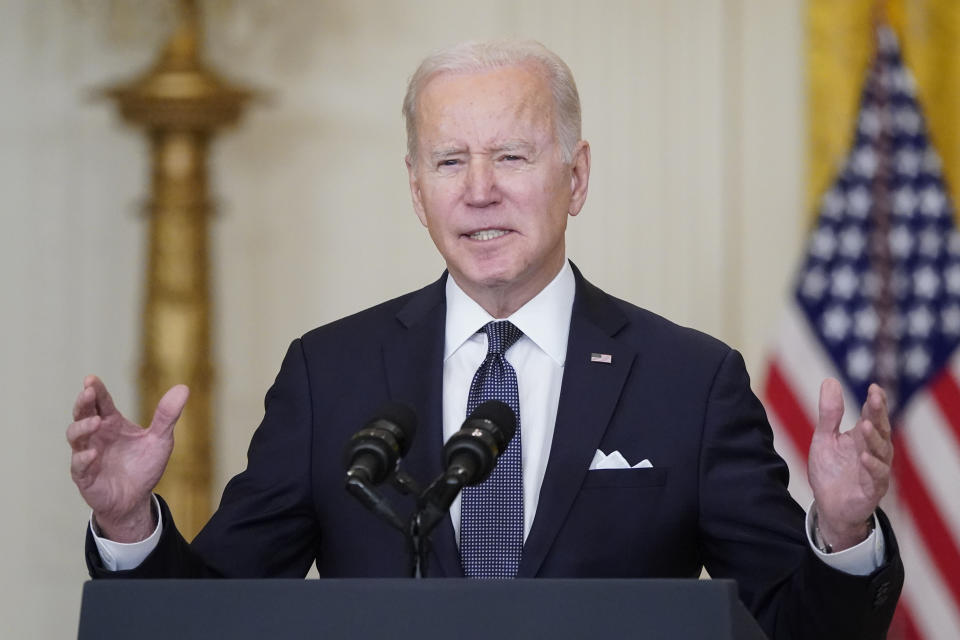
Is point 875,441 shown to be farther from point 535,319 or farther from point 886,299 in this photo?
point 886,299

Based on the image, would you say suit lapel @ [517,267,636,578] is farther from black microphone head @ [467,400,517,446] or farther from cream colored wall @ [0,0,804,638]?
cream colored wall @ [0,0,804,638]

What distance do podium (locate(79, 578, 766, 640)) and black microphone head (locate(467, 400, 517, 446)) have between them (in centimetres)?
27

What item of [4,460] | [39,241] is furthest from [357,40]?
[4,460]

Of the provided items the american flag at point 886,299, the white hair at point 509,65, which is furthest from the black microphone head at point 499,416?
the american flag at point 886,299

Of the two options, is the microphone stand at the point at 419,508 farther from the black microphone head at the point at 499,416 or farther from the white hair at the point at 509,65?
the white hair at the point at 509,65

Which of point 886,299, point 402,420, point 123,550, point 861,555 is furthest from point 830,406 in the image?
point 886,299

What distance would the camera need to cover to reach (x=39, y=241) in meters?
5.40

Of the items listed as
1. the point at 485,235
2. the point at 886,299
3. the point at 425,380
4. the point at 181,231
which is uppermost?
the point at 485,235

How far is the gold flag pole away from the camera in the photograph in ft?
16.8

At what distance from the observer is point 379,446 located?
173cm

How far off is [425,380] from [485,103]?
0.47m

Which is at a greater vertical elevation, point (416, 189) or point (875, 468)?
point (416, 189)

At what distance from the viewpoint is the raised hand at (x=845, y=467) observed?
1.93 meters

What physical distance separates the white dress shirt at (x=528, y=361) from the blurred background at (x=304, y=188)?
2858 millimetres
